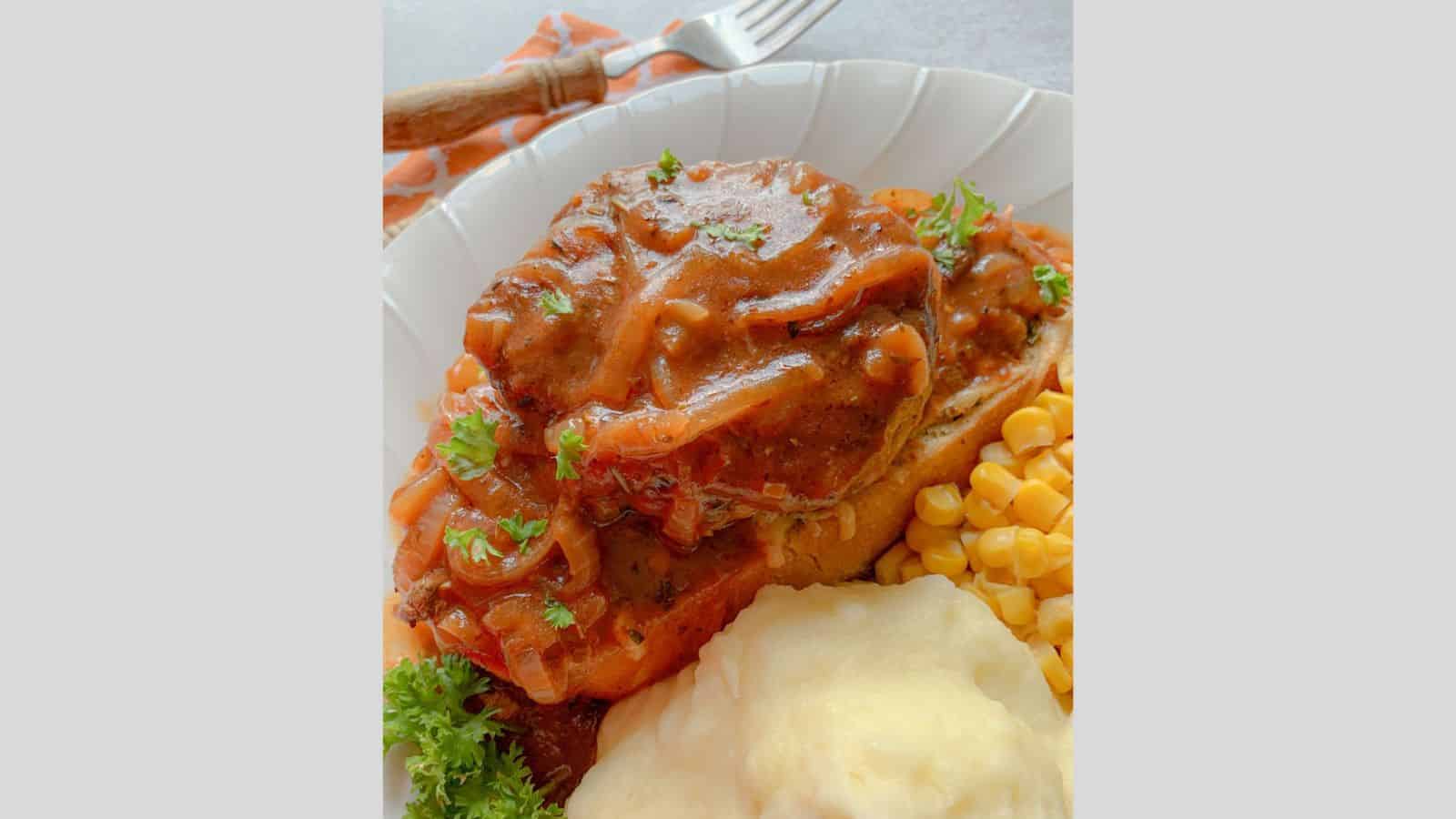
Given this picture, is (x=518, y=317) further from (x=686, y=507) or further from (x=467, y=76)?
(x=467, y=76)

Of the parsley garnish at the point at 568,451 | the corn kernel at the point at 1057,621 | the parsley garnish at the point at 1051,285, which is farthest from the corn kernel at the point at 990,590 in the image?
the parsley garnish at the point at 568,451

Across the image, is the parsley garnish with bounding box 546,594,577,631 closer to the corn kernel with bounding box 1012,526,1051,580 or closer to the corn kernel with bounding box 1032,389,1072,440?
the corn kernel with bounding box 1012,526,1051,580

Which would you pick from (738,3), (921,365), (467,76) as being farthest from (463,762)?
(738,3)

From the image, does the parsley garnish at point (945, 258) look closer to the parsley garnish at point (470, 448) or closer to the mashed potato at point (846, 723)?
the mashed potato at point (846, 723)

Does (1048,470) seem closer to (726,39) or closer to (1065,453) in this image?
(1065,453)

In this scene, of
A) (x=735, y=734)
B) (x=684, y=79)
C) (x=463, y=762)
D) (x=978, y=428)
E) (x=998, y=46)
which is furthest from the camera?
(x=684, y=79)

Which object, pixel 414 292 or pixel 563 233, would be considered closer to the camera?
pixel 563 233

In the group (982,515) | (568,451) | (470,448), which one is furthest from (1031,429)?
(470,448)
